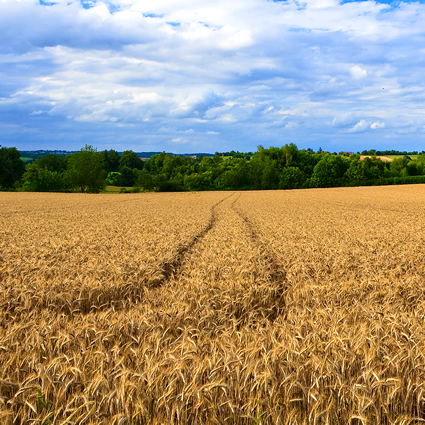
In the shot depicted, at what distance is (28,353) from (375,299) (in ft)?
18.3

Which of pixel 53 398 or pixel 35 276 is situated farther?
pixel 35 276

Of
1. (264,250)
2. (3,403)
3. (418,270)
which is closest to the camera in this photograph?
(3,403)

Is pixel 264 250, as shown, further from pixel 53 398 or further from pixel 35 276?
pixel 53 398

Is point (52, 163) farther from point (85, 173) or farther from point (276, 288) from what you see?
point (276, 288)

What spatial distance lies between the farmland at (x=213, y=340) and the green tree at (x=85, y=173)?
86.6 meters

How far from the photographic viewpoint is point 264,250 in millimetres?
12453

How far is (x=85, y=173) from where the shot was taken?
9375 centimetres

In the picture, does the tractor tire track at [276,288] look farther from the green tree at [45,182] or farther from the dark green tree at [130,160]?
the dark green tree at [130,160]

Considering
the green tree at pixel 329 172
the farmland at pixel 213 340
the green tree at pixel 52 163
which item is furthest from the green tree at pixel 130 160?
the farmland at pixel 213 340

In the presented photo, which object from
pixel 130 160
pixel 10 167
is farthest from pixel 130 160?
pixel 10 167

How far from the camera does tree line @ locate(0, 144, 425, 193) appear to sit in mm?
93688

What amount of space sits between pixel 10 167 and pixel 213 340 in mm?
107898

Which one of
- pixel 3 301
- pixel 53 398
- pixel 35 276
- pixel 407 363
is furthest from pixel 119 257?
pixel 407 363

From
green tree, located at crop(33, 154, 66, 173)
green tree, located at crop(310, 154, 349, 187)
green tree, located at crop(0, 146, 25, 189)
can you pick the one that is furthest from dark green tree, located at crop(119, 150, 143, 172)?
green tree, located at crop(310, 154, 349, 187)
